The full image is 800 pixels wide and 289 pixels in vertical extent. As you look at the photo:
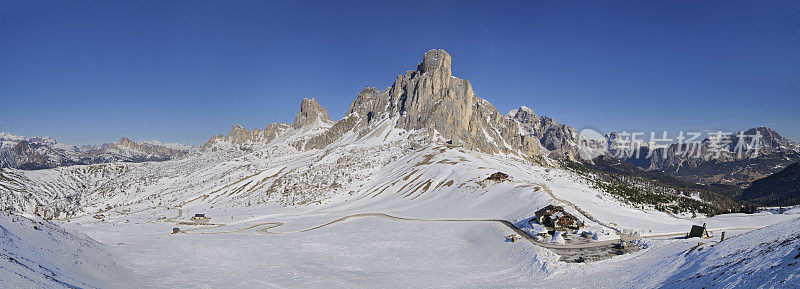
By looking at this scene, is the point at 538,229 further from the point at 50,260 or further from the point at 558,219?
the point at 50,260

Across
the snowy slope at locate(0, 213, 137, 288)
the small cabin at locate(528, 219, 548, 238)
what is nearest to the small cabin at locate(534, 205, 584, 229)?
the small cabin at locate(528, 219, 548, 238)

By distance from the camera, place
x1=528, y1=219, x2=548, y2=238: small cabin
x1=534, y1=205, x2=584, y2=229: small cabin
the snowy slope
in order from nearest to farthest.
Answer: the snowy slope → x1=528, y1=219, x2=548, y2=238: small cabin → x1=534, y1=205, x2=584, y2=229: small cabin

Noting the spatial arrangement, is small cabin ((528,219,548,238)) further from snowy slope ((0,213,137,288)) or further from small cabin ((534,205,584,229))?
snowy slope ((0,213,137,288))

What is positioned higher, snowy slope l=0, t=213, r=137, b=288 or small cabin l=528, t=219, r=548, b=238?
snowy slope l=0, t=213, r=137, b=288

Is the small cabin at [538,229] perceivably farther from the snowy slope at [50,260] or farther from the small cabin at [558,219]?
the snowy slope at [50,260]

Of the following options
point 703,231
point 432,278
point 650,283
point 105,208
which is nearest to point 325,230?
point 432,278

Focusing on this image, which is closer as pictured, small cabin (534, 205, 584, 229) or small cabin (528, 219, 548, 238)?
small cabin (528, 219, 548, 238)

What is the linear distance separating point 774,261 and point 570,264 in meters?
24.0

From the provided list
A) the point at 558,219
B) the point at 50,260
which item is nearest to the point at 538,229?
the point at 558,219

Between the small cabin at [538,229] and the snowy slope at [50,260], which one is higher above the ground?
the snowy slope at [50,260]

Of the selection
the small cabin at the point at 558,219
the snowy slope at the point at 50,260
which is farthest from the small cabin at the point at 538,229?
the snowy slope at the point at 50,260

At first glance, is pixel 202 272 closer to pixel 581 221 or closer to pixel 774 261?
pixel 774 261

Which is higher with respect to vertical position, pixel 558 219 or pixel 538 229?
pixel 558 219

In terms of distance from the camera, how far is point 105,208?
19512 cm
